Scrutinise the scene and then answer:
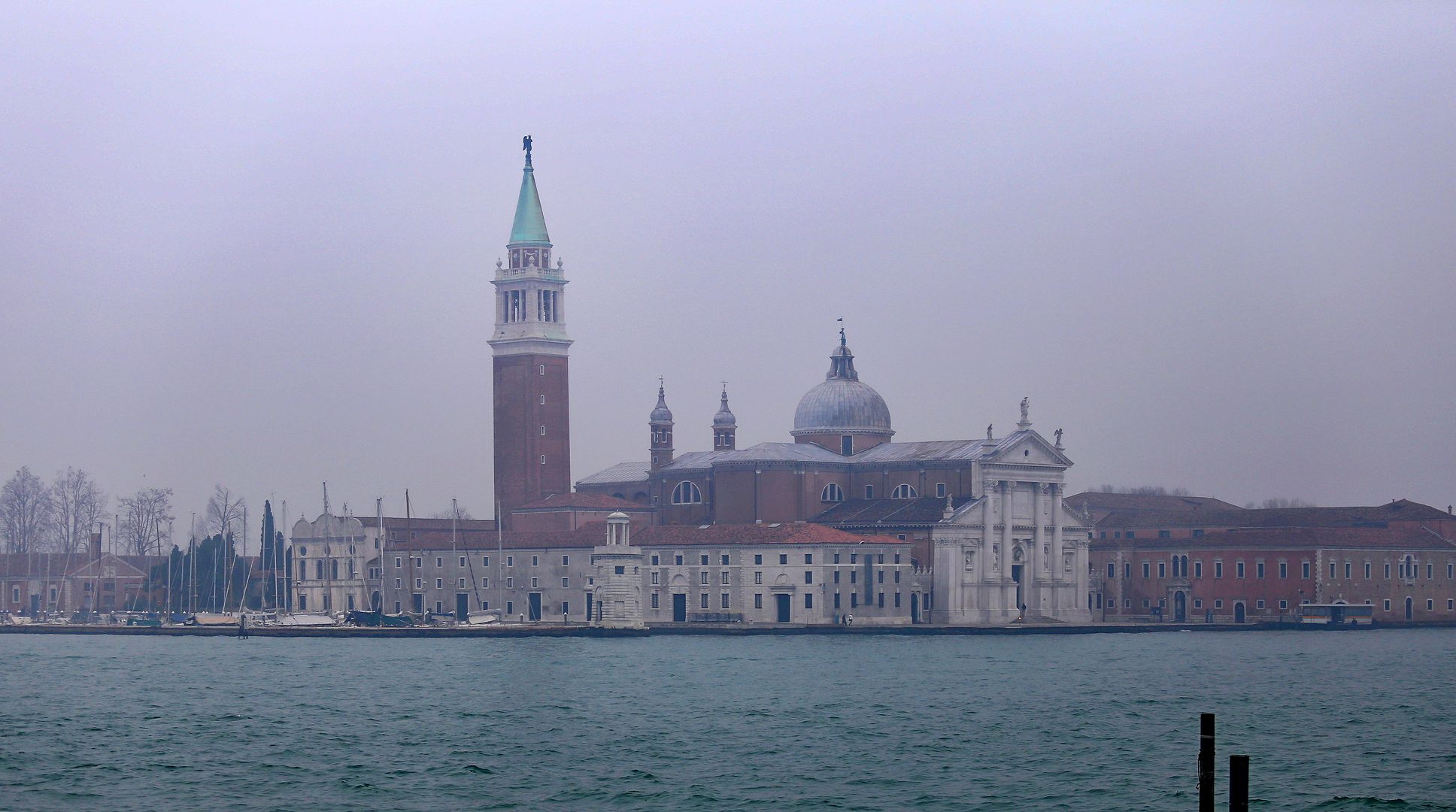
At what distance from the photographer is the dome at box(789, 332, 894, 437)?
86062 millimetres

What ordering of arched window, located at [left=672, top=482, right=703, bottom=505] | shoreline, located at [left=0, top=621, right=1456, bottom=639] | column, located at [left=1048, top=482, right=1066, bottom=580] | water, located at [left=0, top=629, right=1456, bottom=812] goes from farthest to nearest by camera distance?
arched window, located at [left=672, top=482, right=703, bottom=505], column, located at [left=1048, top=482, right=1066, bottom=580], shoreline, located at [left=0, top=621, right=1456, bottom=639], water, located at [left=0, top=629, right=1456, bottom=812]

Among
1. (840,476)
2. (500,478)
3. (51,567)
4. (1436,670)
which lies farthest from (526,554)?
(1436,670)

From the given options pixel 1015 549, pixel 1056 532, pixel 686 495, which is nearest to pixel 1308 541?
pixel 1056 532

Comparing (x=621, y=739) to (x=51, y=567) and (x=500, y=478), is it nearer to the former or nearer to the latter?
(x=500, y=478)

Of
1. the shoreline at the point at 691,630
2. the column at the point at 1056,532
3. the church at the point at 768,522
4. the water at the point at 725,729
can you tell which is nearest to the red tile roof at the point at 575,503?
the church at the point at 768,522

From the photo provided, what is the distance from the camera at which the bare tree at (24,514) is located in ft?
336

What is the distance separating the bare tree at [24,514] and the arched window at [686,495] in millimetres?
31924

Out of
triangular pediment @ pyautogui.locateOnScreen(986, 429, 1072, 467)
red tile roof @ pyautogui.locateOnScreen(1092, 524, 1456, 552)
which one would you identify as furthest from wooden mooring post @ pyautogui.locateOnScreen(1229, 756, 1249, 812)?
red tile roof @ pyautogui.locateOnScreen(1092, 524, 1456, 552)

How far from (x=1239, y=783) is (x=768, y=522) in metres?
59.5

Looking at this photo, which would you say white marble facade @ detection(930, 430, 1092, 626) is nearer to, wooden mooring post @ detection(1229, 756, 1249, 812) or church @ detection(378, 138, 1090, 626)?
church @ detection(378, 138, 1090, 626)

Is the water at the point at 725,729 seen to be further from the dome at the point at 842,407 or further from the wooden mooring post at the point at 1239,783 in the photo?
the dome at the point at 842,407

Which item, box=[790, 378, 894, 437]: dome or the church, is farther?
box=[790, 378, 894, 437]: dome

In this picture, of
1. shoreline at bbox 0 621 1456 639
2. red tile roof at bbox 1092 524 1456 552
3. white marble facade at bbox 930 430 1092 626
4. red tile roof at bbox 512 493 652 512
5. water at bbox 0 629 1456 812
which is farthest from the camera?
red tile roof at bbox 512 493 652 512

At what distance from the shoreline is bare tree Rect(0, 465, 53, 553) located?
2151 cm
